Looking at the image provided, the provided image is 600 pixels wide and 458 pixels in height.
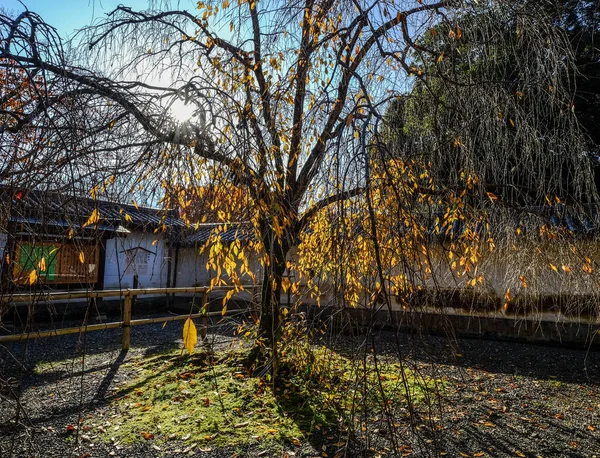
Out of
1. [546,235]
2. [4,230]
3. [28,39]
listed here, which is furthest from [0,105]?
[546,235]

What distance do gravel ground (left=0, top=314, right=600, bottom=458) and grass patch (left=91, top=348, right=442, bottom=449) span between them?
0.56 feet

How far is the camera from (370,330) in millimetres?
1392

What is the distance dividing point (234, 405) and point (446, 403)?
2.13 metres

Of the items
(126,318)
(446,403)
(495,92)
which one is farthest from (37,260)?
(126,318)

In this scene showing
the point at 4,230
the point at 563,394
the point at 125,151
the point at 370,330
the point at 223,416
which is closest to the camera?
the point at 370,330

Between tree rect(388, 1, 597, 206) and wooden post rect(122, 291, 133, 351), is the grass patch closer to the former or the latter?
wooden post rect(122, 291, 133, 351)

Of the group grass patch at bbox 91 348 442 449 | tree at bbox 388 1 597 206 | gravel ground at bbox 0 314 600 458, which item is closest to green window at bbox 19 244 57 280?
gravel ground at bbox 0 314 600 458

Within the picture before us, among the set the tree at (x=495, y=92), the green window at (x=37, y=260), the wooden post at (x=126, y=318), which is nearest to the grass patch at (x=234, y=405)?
the wooden post at (x=126, y=318)

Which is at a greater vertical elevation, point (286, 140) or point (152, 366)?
point (286, 140)

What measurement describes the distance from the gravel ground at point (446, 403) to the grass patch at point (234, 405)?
169mm

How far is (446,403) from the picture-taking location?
4.49 metres

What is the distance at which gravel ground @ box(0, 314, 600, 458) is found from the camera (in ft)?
10.7

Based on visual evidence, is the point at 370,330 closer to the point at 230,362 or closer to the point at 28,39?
the point at 28,39

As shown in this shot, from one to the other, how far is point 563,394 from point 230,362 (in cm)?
392
